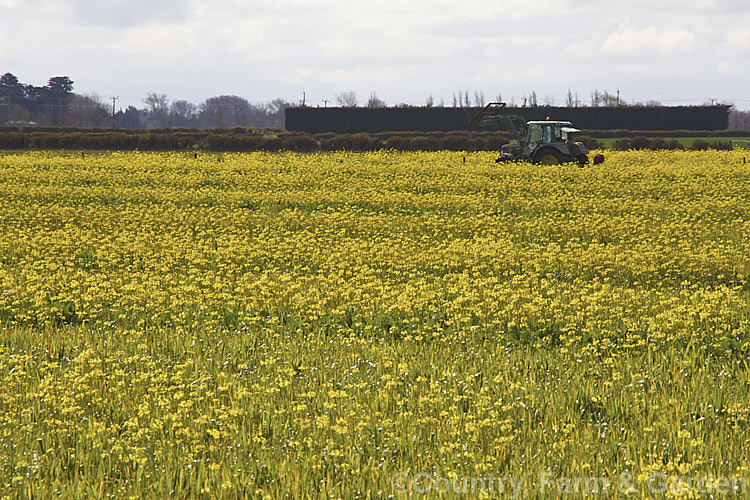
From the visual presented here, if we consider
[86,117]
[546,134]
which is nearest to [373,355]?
[546,134]

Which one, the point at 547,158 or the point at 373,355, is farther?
the point at 547,158

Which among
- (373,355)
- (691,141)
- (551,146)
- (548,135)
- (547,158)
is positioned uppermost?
(691,141)

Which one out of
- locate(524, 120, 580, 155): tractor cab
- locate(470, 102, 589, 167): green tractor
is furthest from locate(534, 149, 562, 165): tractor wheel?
locate(524, 120, 580, 155): tractor cab

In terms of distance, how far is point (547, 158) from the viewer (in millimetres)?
28438

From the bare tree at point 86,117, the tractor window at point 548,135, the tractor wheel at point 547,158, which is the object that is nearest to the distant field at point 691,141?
the tractor window at point 548,135

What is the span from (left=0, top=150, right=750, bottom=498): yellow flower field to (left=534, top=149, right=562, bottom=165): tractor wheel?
35.1 feet

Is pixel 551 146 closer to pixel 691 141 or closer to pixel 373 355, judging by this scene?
pixel 373 355

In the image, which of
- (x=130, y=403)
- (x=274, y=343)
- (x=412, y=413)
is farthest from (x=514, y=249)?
(x=130, y=403)

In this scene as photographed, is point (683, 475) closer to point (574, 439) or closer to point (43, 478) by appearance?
point (574, 439)

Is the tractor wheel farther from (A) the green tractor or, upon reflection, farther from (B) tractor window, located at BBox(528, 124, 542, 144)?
(B) tractor window, located at BBox(528, 124, 542, 144)

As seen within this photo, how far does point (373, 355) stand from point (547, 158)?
75.5ft

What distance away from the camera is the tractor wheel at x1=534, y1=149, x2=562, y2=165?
28.2m

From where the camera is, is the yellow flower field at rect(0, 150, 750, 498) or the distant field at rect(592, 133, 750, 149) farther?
the distant field at rect(592, 133, 750, 149)

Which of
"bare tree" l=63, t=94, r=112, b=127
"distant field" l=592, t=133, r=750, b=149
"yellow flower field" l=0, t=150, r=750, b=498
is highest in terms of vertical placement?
"bare tree" l=63, t=94, r=112, b=127
